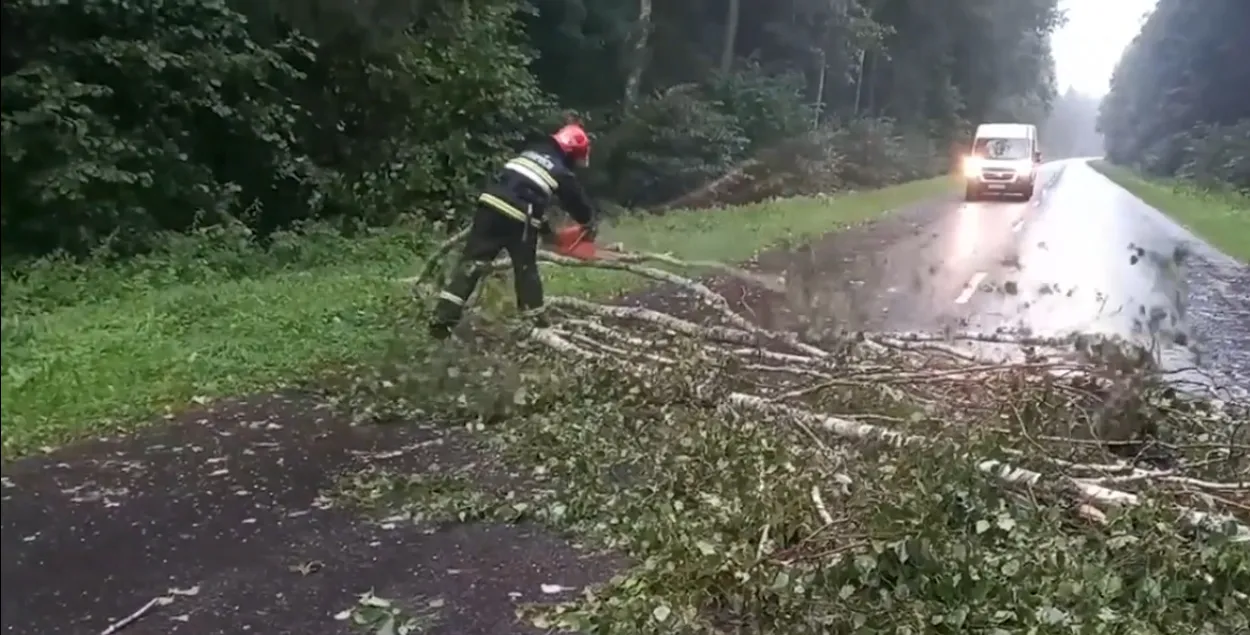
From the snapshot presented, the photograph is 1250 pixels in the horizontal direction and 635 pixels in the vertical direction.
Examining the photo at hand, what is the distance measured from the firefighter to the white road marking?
2.38m

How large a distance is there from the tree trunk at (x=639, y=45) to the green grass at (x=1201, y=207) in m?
3.33

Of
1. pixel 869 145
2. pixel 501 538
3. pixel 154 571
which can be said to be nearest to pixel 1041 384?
pixel 501 538

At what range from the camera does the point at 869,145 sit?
9953mm

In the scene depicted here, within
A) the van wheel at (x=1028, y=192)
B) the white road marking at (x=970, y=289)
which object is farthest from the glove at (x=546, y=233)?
the van wheel at (x=1028, y=192)

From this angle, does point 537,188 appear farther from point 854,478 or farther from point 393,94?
point 854,478

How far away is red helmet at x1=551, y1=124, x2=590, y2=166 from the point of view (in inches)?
216

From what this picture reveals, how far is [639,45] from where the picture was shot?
5.27 meters

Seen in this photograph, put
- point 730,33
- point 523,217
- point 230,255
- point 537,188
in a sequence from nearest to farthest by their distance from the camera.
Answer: point 230,255 < point 537,188 < point 523,217 < point 730,33

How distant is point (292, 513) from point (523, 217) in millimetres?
2467

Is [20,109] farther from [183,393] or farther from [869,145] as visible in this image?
[869,145]

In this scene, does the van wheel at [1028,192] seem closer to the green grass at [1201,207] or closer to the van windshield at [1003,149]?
the van windshield at [1003,149]

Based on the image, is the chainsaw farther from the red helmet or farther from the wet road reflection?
the wet road reflection

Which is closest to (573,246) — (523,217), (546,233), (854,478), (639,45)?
(546,233)

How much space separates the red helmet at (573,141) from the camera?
5.48 metres
